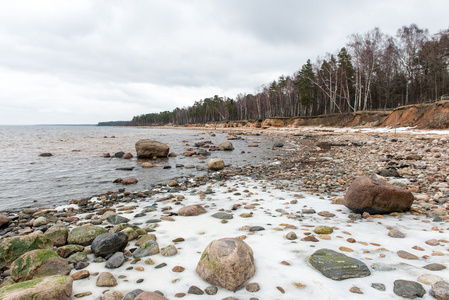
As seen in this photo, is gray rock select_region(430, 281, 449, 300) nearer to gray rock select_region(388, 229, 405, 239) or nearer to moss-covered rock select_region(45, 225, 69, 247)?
gray rock select_region(388, 229, 405, 239)

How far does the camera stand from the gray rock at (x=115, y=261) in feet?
9.91

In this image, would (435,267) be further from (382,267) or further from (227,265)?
(227,265)

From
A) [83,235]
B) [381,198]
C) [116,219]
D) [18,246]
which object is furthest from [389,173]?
[18,246]

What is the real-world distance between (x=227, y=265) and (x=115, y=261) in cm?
163

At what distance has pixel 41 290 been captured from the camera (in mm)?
2148

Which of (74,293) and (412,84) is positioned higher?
(412,84)

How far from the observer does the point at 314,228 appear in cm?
399

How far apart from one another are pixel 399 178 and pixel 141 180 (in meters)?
9.55

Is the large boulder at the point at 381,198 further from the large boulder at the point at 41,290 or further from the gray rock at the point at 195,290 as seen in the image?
the large boulder at the point at 41,290

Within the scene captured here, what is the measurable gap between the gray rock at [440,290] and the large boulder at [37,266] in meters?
4.05

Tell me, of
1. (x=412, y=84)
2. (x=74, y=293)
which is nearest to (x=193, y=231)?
(x=74, y=293)

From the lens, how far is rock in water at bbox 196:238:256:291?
2500 millimetres

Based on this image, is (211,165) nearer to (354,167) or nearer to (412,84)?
(354,167)

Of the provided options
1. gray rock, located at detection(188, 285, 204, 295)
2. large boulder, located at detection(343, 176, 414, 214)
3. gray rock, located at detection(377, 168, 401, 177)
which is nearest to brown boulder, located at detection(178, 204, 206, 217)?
gray rock, located at detection(188, 285, 204, 295)
